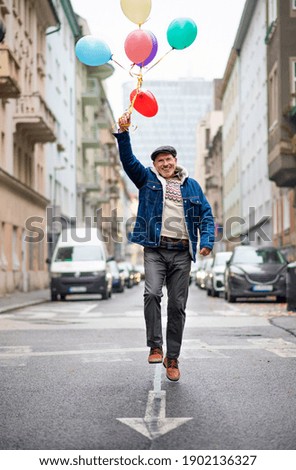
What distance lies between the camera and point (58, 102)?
5400 cm

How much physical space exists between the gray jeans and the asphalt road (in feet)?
1.21

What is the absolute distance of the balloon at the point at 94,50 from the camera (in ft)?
30.0

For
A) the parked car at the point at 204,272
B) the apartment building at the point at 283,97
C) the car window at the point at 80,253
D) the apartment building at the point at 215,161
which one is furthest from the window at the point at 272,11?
the apartment building at the point at 215,161

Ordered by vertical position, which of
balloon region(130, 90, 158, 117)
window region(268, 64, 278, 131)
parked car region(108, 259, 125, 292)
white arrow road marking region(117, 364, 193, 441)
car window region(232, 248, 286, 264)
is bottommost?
white arrow road marking region(117, 364, 193, 441)

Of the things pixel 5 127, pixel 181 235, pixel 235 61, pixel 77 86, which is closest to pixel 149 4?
pixel 181 235

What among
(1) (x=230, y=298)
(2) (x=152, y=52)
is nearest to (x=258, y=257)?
(1) (x=230, y=298)

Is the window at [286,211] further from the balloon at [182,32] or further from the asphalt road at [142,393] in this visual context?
the balloon at [182,32]

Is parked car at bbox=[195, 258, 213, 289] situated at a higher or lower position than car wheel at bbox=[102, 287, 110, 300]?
higher

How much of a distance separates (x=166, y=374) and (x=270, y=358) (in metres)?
1.89

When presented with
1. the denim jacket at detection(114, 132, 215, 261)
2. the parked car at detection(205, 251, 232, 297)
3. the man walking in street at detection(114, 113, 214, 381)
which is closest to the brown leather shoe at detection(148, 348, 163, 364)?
the man walking in street at detection(114, 113, 214, 381)

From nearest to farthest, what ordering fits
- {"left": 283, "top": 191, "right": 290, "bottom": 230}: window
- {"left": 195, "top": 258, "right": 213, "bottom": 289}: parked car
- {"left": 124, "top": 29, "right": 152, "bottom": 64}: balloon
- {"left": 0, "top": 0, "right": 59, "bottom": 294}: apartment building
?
{"left": 124, "top": 29, "right": 152, "bottom": 64}: balloon
{"left": 0, "top": 0, "right": 59, "bottom": 294}: apartment building
{"left": 195, "top": 258, "right": 213, "bottom": 289}: parked car
{"left": 283, "top": 191, "right": 290, "bottom": 230}: window

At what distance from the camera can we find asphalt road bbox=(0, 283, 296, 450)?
524 cm

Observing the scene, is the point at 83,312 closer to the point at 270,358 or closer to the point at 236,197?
the point at 270,358

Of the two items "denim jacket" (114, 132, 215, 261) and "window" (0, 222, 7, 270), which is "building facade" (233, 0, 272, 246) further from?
"denim jacket" (114, 132, 215, 261)
